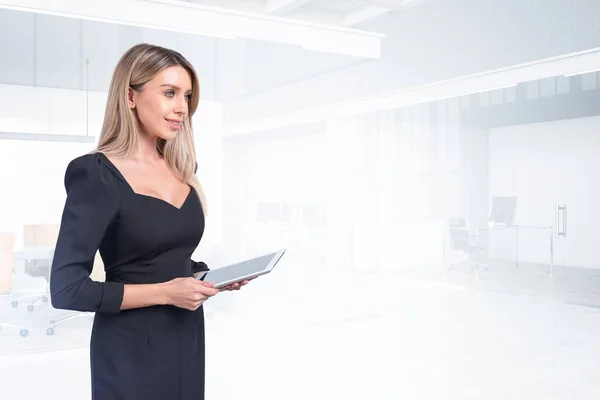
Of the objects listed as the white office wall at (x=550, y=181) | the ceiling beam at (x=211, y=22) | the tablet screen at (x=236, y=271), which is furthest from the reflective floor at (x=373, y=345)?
the tablet screen at (x=236, y=271)

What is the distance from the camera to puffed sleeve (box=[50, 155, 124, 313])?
1433mm

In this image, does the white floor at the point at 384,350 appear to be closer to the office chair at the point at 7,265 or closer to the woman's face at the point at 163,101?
the office chair at the point at 7,265

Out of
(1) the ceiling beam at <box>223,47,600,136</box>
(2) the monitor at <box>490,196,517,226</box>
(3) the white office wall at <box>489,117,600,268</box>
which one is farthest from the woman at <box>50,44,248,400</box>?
(2) the monitor at <box>490,196,517,226</box>

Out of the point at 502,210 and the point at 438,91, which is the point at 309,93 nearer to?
the point at 438,91

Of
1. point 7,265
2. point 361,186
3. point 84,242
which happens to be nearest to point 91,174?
point 84,242

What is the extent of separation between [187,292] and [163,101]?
1.49 ft

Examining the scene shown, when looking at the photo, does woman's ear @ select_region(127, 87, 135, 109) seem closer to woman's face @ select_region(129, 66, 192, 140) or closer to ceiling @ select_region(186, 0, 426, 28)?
woman's face @ select_region(129, 66, 192, 140)

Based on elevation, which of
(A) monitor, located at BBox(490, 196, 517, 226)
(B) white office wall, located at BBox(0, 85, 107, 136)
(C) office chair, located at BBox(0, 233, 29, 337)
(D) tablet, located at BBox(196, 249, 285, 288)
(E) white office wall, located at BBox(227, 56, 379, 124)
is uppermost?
(E) white office wall, located at BBox(227, 56, 379, 124)

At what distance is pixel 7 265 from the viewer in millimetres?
6102

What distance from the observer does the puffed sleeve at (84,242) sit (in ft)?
4.70

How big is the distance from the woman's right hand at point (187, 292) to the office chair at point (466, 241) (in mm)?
7644

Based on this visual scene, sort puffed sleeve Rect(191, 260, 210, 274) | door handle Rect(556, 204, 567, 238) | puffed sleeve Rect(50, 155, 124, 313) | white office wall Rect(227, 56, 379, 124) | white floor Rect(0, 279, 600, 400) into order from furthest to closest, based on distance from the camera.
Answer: door handle Rect(556, 204, 567, 238) → white office wall Rect(227, 56, 379, 124) → white floor Rect(0, 279, 600, 400) → puffed sleeve Rect(191, 260, 210, 274) → puffed sleeve Rect(50, 155, 124, 313)

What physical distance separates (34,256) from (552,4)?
691 cm

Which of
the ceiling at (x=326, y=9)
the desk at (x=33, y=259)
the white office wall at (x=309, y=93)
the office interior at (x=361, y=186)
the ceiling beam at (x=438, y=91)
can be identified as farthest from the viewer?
the ceiling at (x=326, y=9)
